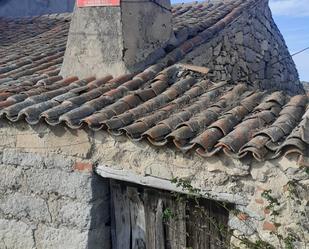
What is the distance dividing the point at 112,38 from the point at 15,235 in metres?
2.21

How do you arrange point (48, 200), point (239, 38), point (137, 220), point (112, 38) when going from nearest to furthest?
point (137, 220) < point (48, 200) < point (112, 38) < point (239, 38)

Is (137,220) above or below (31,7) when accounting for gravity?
below

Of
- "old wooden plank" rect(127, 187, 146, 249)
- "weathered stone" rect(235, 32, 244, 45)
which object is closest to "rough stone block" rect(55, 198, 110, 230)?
"old wooden plank" rect(127, 187, 146, 249)

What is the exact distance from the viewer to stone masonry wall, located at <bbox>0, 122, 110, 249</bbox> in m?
3.73

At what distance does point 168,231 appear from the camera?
3.64 meters

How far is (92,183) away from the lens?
3691mm

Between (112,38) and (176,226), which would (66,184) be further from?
(112,38)

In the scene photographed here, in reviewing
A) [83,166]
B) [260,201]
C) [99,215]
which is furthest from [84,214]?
[260,201]

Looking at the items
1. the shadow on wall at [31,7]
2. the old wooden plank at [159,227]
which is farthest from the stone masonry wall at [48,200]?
the shadow on wall at [31,7]

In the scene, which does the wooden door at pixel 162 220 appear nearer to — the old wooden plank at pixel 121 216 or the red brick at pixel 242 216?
the old wooden plank at pixel 121 216

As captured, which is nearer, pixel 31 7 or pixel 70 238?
pixel 70 238

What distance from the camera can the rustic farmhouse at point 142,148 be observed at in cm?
292

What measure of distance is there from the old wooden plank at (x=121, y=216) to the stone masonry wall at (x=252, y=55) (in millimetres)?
1916

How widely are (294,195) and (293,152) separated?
283mm
